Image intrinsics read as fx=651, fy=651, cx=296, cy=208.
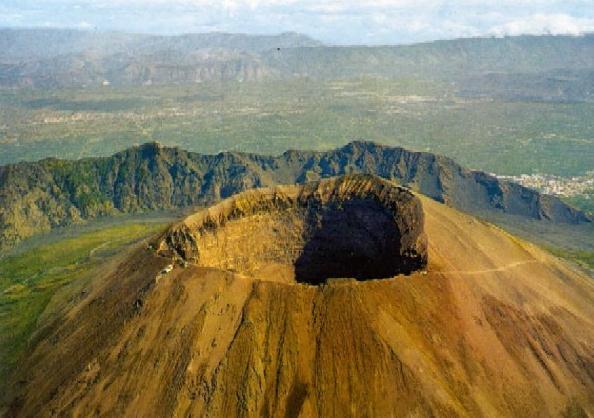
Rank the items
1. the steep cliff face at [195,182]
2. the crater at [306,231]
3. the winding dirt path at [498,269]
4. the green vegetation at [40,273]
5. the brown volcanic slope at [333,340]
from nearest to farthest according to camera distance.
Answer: the brown volcanic slope at [333,340], the winding dirt path at [498,269], the crater at [306,231], the green vegetation at [40,273], the steep cliff face at [195,182]

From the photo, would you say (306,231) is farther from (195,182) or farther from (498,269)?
(195,182)

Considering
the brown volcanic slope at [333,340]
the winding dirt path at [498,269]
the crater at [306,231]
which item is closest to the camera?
the brown volcanic slope at [333,340]

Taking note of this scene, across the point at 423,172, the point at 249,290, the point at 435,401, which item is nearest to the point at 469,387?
the point at 435,401

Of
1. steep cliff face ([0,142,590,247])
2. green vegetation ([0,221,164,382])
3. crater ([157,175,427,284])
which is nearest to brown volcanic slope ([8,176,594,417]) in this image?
crater ([157,175,427,284])

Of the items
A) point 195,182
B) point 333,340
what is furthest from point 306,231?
point 195,182

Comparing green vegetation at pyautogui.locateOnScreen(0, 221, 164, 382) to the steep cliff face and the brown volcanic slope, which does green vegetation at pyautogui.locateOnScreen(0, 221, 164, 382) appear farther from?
the steep cliff face

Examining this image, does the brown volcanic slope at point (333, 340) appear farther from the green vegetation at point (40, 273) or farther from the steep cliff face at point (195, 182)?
the steep cliff face at point (195, 182)

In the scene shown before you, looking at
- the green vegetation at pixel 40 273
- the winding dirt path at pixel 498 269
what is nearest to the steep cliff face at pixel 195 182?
the green vegetation at pixel 40 273
